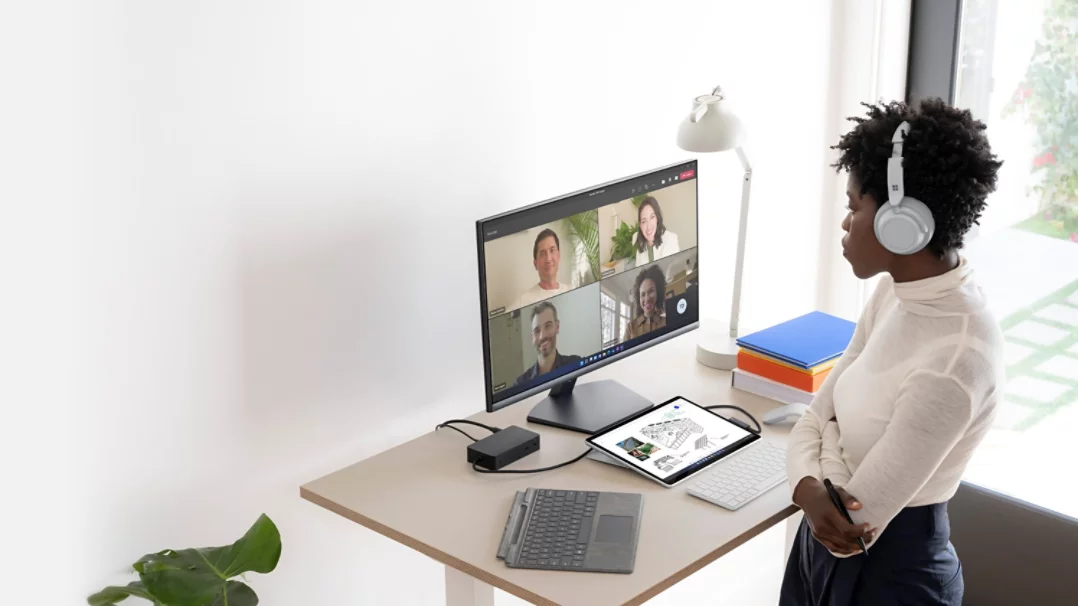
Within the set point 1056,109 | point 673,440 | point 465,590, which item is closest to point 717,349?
point 673,440

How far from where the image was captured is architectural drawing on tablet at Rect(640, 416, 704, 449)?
2064 mm

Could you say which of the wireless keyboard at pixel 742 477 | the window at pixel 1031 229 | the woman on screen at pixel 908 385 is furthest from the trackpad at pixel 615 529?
the window at pixel 1031 229

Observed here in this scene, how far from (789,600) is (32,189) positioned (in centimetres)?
136

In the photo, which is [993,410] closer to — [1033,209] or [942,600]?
[942,600]

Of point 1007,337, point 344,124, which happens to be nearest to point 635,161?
point 344,124

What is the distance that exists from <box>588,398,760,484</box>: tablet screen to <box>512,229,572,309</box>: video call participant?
26cm

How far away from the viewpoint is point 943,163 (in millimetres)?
1661

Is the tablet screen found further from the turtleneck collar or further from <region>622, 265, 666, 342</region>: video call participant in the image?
the turtleneck collar

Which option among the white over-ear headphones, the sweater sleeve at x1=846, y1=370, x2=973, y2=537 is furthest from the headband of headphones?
the sweater sleeve at x1=846, y1=370, x2=973, y2=537

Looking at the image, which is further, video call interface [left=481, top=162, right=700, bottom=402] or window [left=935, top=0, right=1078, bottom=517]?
window [left=935, top=0, right=1078, bottom=517]

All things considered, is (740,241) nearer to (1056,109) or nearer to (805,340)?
(805,340)

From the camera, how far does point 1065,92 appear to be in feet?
9.61

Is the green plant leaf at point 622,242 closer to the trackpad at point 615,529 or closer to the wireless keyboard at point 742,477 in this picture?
the wireless keyboard at point 742,477

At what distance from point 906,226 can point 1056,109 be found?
5.10ft
